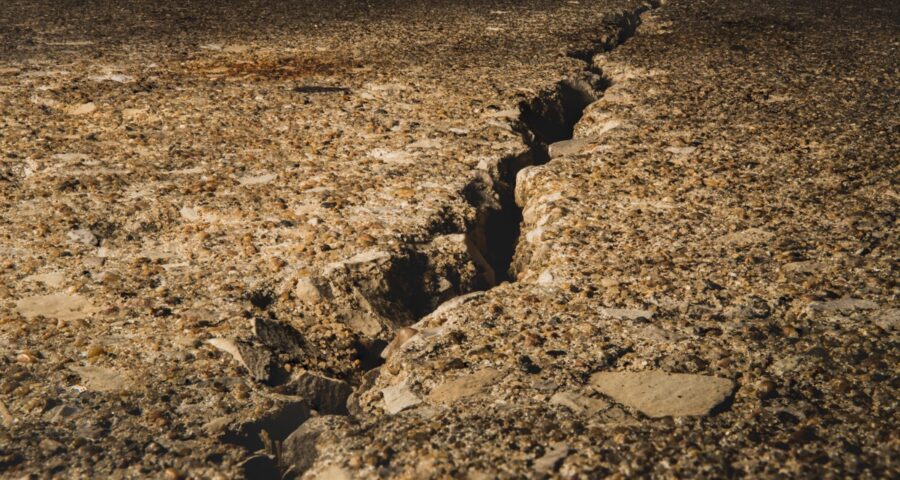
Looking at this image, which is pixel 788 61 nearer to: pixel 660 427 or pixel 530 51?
pixel 530 51

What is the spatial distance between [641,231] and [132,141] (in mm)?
1280

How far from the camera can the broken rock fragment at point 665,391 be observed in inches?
47.1

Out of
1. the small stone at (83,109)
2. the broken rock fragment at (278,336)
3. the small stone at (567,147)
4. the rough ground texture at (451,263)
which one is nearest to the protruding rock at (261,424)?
the rough ground texture at (451,263)

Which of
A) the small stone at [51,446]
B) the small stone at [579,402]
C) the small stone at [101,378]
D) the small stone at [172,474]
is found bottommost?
the small stone at [172,474]

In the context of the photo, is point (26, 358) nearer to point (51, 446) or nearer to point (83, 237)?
point (51, 446)

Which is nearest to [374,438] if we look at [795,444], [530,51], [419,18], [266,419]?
[266,419]

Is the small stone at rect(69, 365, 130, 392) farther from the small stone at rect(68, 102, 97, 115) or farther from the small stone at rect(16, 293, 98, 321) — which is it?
the small stone at rect(68, 102, 97, 115)

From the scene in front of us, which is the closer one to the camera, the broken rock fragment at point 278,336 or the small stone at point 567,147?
the broken rock fragment at point 278,336

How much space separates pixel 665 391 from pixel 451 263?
1.92 ft

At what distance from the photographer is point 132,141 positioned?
2.23 m

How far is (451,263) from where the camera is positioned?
171cm

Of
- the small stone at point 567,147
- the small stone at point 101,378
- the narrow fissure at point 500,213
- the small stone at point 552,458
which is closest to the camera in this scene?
the small stone at point 552,458

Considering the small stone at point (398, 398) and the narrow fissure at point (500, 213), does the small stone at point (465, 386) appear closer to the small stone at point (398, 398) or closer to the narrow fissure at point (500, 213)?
the small stone at point (398, 398)

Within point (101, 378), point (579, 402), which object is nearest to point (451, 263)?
point (579, 402)
